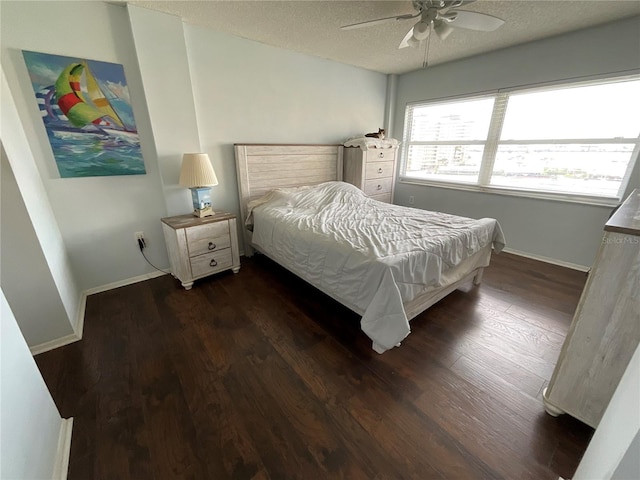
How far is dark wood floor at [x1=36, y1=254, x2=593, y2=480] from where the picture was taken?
3.57ft

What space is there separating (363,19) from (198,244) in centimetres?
248

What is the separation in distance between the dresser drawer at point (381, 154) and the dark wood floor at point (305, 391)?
2236mm

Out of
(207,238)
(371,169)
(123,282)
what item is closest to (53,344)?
(123,282)

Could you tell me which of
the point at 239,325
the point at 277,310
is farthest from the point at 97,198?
the point at 277,310

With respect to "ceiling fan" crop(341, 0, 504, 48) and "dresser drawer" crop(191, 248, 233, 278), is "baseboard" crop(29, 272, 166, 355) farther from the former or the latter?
"ceiling fan" crop(341, 0, 504, 48)

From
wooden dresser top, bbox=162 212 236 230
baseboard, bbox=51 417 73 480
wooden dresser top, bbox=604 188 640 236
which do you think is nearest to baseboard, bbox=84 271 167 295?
wooden dresser top, bbox=162 212 236 230

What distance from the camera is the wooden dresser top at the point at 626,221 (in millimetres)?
974

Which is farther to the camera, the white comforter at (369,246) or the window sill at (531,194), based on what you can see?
the window sill at (531,194)

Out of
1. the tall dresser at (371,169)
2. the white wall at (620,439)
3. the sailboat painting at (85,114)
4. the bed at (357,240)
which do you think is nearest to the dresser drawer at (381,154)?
the tall dresser at (371,169)

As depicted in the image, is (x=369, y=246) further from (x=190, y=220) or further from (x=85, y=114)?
(x=85, y=114)

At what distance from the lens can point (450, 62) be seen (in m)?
3.41

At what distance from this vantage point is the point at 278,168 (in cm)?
311

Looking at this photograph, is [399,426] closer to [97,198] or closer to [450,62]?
[97,198]

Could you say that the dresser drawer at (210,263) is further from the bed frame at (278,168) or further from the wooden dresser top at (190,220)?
the bed frame at (278,168)
